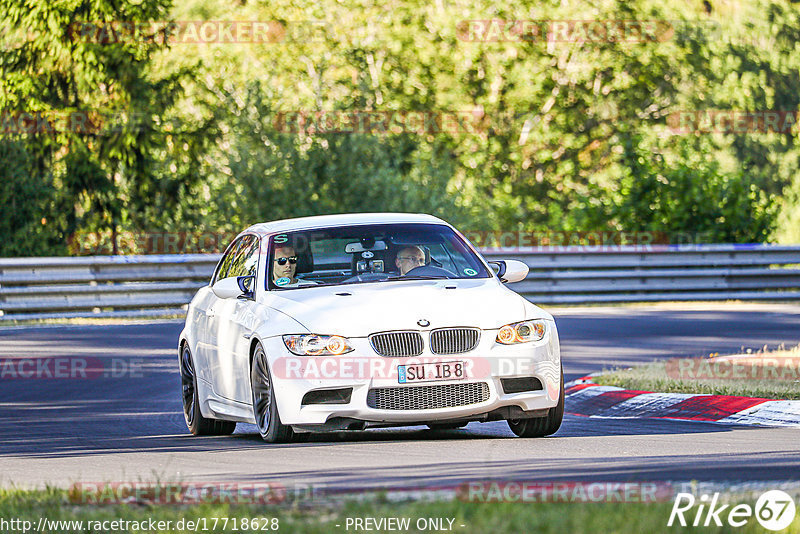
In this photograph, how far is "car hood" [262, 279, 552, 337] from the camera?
948cm

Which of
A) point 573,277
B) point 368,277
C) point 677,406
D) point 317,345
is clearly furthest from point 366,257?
point 573,277

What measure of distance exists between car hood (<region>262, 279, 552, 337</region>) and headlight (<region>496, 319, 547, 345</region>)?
4 cm

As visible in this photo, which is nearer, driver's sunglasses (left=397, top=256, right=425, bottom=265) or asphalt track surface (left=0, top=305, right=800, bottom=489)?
asphalt track surface (left=0, top=305, right=800, bottom=489)

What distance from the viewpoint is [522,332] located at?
31.8 feet

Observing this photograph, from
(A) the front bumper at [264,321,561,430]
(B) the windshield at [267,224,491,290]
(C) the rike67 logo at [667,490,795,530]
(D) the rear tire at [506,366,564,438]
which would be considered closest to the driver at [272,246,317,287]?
(B) the windshield at [267,224,491,290]

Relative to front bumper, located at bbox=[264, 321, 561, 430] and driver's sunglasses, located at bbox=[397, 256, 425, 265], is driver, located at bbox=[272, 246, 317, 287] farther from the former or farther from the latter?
front bumper, located at bbox=[264, 321, 561, 430]

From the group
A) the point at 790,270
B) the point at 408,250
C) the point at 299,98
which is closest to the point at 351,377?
the point at 408,250

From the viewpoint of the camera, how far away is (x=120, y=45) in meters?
30.5

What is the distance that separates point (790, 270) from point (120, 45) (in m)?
13.8

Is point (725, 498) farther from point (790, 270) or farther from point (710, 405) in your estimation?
point (790, 270)

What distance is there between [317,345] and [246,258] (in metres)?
2.15

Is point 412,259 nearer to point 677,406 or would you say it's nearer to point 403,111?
point 677,406

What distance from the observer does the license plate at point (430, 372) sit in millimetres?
9391

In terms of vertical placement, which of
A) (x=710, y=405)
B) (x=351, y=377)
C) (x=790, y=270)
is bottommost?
(x=790, y=270)
